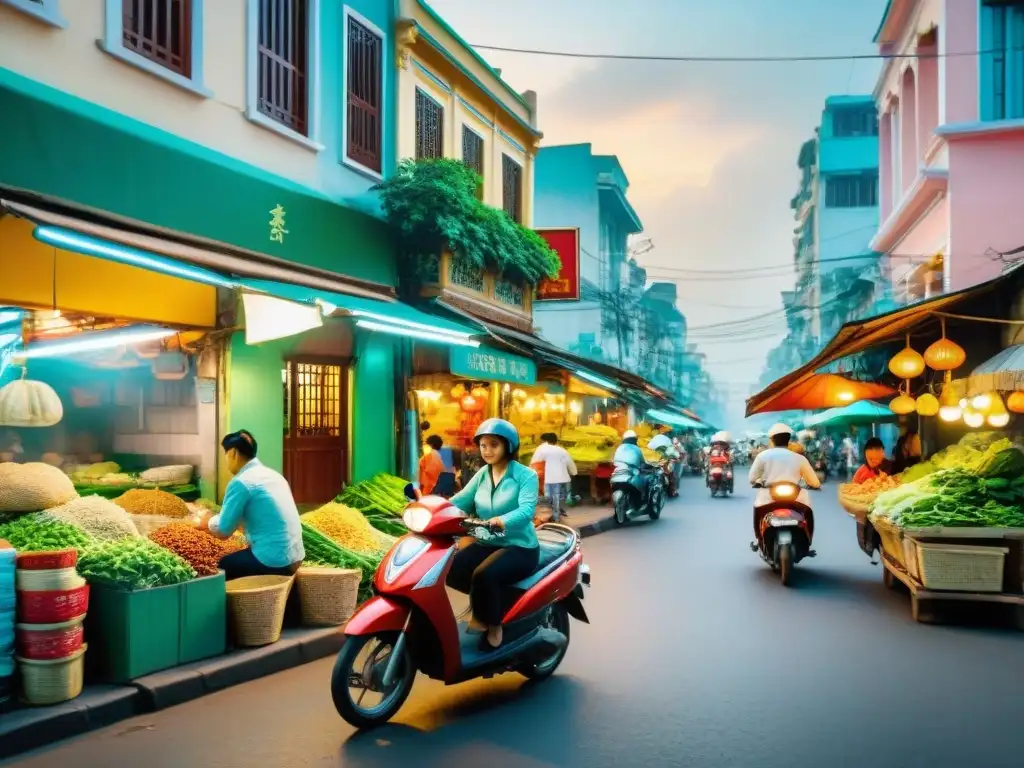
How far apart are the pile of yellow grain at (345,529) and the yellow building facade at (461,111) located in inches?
315

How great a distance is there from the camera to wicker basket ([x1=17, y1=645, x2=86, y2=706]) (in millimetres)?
5496

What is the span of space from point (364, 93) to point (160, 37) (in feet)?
15.7

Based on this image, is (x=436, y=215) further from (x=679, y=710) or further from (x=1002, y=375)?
(x=679, y=710)

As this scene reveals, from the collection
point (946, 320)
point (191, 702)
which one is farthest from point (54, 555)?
point (946, 320)

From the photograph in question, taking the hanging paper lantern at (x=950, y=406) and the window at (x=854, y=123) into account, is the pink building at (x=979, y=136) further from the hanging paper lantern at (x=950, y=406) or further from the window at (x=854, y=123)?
the window at (x=854, y=123)

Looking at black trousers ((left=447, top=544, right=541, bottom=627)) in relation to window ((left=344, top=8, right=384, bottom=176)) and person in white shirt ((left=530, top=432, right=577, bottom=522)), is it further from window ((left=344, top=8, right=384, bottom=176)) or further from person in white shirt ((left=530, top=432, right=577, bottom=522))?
person in white shirt ((left=530, top=432, right=577, bottom=522))

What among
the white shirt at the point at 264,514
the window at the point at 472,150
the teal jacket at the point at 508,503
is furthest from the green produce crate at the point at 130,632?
the window at the point at 472,150

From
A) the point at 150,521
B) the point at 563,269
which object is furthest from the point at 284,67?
the point at 563,269

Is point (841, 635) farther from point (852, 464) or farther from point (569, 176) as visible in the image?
point (569, 176)

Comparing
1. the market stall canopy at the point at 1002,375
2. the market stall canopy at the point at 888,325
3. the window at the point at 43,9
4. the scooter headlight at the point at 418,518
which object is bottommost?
the scooter headlight at the point at 418,518

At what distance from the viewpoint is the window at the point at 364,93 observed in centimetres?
1442

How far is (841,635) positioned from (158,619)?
18.3 ft

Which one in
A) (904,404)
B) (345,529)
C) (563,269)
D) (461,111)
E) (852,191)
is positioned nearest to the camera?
(345,529)

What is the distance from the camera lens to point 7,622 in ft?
18.2
